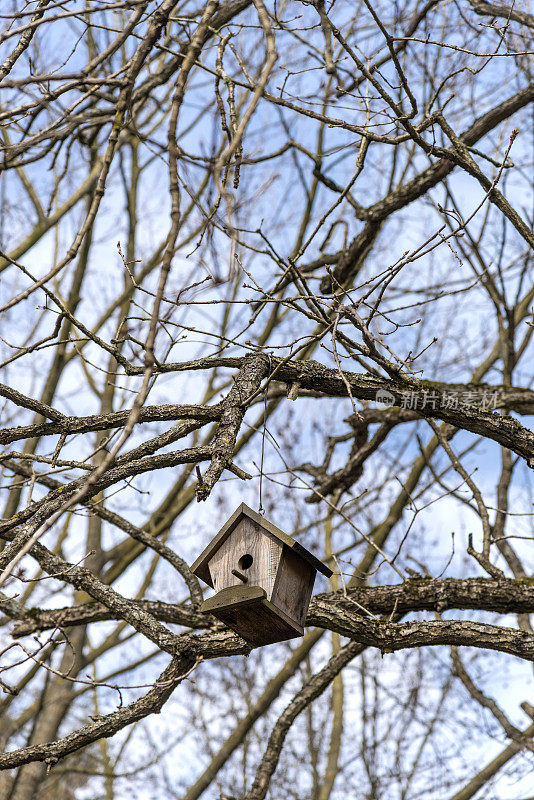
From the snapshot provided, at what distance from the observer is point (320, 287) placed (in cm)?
479

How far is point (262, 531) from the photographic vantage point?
3082mm

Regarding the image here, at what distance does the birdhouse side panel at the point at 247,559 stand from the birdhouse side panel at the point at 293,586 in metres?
0.04

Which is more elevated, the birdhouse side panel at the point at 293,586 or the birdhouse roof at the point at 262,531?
the birdhouse roof at the point at 262,531

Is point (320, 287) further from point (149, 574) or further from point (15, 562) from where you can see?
point (149, 574)

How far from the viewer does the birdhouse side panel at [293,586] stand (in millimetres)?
2977

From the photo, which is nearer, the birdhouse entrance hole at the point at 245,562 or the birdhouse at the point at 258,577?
the birdhouse at the point at 258,577

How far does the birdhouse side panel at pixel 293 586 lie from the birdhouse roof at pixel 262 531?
0.04 meters

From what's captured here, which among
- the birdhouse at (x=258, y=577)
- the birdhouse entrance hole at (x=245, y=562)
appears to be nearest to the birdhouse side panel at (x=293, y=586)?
the birdhouse at (x=258, y=577)

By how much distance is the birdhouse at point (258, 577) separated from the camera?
9.62 ft

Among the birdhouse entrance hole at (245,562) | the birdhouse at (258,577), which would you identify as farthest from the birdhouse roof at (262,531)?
the birdhouse entrance hole at (245,562)

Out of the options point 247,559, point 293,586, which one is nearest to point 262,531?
point 247,559

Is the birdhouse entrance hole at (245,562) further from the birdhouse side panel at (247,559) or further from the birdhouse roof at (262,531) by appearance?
the birdhouse roof at (262,531)

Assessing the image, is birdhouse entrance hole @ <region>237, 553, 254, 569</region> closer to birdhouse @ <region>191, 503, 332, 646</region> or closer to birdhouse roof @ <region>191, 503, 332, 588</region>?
birdhouse @ <region>191, 503, 332, 646</region>

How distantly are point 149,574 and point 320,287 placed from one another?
4.28 meters
